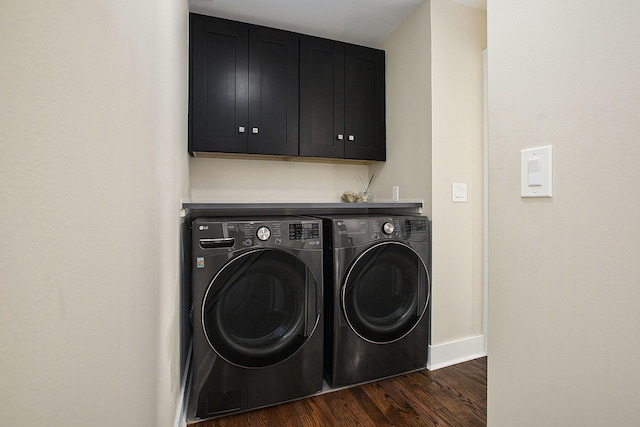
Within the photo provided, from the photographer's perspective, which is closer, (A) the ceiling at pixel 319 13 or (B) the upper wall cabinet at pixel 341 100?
(A) the ceiling at pixel 319 13

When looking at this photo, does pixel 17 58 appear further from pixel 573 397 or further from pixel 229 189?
pixel 229 189

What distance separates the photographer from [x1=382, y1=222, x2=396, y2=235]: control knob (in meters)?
1.87

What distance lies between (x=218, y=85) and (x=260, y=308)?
5.03 feet

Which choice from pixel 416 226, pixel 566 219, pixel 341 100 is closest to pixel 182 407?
pixel 416 226

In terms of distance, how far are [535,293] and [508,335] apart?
0.16 meters

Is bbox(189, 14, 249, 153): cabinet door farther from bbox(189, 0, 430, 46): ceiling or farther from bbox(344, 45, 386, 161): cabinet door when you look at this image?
bbox(344, 45, 386, 161): cabinet door

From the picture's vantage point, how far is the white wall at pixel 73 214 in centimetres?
26

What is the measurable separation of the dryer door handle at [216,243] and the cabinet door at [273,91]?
89 cm

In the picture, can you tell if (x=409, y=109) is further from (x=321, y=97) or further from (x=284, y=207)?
(x=284, y=207)

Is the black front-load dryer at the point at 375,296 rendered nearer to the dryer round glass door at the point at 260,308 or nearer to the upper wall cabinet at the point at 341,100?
the dryer round glass door at the point at 260,308

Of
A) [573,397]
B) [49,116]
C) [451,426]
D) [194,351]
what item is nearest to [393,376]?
[451,426]

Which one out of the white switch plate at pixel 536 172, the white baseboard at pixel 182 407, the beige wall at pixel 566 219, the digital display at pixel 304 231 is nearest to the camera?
the beige wall at pixel 566 219

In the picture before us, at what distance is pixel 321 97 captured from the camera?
2373 millimetres

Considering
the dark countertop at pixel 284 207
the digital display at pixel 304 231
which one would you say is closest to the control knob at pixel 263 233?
the digital display at pixel 304 231
